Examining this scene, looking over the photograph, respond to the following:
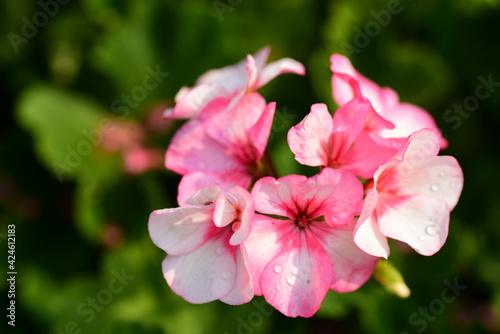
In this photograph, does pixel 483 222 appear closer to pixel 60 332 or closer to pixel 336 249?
pixel 336 249

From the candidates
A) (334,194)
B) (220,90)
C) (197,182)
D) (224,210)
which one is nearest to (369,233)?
(334,194)

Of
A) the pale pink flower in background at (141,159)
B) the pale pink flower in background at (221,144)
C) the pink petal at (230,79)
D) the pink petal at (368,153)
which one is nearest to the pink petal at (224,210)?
the pale pink flower in background at (221,144)

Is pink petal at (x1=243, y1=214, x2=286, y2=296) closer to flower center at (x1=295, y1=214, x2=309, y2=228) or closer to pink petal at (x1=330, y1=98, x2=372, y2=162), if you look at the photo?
flower center at (x1=295, y1=214, x2=309, y2=228)

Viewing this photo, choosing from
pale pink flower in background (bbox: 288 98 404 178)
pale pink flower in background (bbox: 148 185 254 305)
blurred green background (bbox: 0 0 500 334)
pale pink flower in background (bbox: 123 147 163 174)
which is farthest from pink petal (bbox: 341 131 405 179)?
pale pink flower in background (bbox: 123 147 163 174)

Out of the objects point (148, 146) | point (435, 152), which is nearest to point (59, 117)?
point (148, 146)

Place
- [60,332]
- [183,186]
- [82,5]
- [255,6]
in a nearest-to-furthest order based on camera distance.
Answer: [183,186] → [60,332] → [255,6] → [82,5]

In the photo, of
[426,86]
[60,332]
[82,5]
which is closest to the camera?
[60,332]
